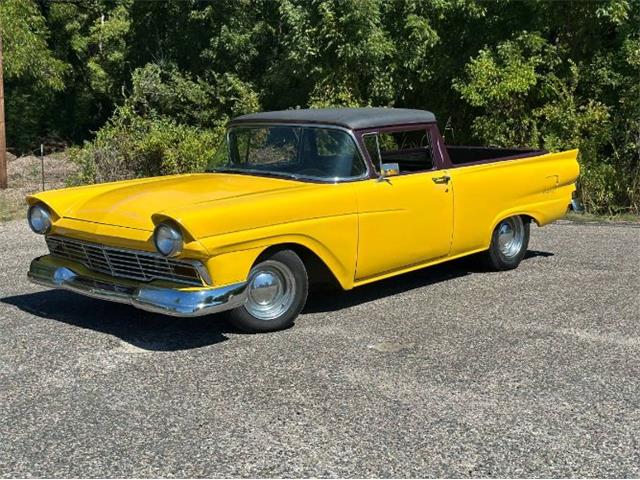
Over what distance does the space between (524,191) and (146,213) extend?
3691 mm

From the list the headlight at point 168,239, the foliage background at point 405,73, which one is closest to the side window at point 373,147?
the headlight at point 168,239

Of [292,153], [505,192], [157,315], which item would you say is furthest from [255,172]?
[505,192]

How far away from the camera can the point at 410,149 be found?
6906 millimetres

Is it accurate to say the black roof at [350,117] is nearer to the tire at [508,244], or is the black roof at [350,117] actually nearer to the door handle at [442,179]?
the door handle at [442,179]

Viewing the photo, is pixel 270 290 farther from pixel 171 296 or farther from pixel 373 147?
pixel 373 147

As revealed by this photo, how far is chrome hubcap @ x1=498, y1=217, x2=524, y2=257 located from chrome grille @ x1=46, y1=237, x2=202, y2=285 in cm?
351

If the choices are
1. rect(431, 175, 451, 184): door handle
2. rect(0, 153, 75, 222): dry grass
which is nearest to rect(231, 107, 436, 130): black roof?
rect(431, 175, 451, 184): door handle

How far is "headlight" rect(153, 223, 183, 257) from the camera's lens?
15.8ft

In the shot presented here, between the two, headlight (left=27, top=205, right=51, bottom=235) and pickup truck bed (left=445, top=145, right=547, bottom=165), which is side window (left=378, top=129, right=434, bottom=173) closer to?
pickup truck bed (left=445, top=145, right=547, bottom=165)

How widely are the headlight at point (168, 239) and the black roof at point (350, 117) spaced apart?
1.74 metres

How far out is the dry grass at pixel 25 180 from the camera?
12016 millimetres

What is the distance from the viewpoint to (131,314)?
19.4 ft

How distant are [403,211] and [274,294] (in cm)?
129

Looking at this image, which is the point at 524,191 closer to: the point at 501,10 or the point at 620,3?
the point at 620,3
